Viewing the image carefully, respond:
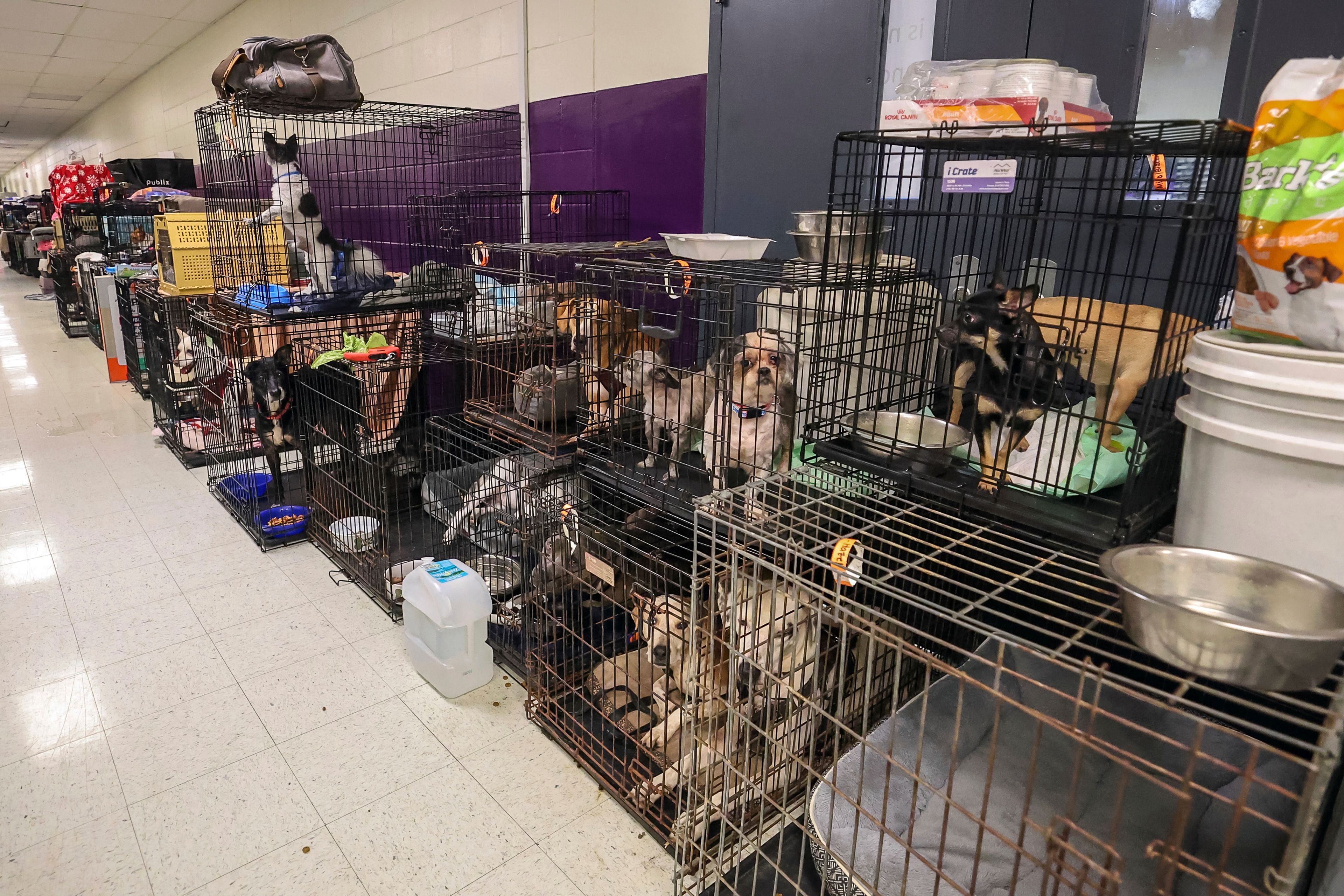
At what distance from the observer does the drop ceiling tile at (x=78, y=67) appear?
28.5ft

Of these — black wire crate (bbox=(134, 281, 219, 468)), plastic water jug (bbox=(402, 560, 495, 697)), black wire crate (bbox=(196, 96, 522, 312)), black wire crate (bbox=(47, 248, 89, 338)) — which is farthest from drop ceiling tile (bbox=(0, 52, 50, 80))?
plastic water jug (bbox=(402, 560, 495, 697))

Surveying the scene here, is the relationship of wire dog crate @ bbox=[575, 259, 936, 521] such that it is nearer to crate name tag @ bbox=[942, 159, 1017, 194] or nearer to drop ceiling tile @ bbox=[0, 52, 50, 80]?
crate name tag @ bbox=[942, 159, 1017, 194]

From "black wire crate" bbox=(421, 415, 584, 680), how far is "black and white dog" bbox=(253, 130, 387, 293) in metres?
1.09

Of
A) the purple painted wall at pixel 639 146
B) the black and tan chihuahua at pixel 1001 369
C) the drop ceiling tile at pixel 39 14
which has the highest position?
the drop ceiling tile at pixel 39 14

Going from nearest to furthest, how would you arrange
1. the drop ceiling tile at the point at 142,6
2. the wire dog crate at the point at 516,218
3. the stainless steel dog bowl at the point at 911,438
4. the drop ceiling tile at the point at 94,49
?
the stainless steel dog bowl at the point at 911,438 → the wire dog crate at the point at 516,218 → the drop ceiling tile at the point at 142,6 → the drop ceiling tile at the point at 94,49

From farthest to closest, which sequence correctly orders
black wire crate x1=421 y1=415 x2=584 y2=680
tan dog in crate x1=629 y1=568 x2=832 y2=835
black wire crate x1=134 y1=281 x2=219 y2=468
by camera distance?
black wire crate x1=134 y1=281 x2=219 y2=468 → black wire crate x1=421 y1=415 x2=584 y2=680 → tan dog in crate x1=629 y1=568 x2=832 y2=835

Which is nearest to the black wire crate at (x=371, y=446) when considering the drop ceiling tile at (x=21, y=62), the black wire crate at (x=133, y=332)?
the black wire crate at (x=133, y=332)

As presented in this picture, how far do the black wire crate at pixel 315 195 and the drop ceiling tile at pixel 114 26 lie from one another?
14.1 ft

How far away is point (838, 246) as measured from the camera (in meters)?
1.85

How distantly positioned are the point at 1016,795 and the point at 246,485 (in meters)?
3.64

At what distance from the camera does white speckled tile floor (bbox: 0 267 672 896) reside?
1.78m

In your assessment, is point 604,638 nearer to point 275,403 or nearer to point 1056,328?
point 1056,328

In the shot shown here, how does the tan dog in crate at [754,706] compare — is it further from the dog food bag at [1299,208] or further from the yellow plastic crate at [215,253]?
the yellow plastic crate at [215,253]

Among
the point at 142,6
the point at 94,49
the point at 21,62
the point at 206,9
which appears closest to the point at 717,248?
the point at 206,9
